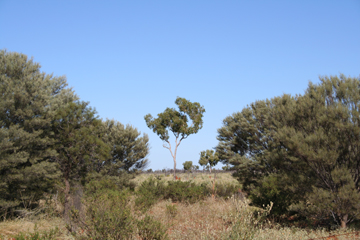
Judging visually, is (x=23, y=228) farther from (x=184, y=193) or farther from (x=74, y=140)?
(x=184, y=193)

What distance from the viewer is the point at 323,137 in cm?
805

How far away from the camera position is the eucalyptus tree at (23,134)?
970 cm

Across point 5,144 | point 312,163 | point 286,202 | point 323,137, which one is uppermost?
point 5,144

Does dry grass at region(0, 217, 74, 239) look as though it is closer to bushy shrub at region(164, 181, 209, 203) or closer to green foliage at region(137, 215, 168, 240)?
green foliage at region(137, 215, 168, 240)

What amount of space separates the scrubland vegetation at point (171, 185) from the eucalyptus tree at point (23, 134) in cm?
4

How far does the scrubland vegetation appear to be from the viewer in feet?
21.2

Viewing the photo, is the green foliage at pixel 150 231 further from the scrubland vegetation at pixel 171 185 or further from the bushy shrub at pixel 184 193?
the bushy shrub at pixel 184 193

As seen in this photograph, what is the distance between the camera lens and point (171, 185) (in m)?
16.2

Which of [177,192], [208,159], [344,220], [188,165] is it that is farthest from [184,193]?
[188,165]

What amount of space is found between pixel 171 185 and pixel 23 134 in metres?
8.67

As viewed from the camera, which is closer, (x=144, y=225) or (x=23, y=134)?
(x=144, y=225)

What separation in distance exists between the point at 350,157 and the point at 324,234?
235cm

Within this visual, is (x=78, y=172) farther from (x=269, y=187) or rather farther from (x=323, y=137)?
(x=323, y=137)

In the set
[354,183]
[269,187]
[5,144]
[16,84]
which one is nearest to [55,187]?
[5,144]
